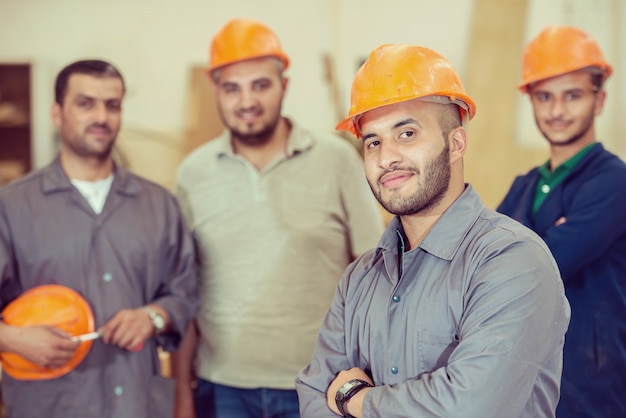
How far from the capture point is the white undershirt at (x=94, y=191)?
2.71 m

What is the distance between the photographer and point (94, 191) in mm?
2742

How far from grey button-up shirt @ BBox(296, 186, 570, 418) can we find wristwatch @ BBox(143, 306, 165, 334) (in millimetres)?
941

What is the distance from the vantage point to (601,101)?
2578mm

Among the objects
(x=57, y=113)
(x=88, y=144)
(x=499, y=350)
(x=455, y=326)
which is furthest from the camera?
(x=57, y=113)

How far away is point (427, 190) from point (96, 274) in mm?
1451

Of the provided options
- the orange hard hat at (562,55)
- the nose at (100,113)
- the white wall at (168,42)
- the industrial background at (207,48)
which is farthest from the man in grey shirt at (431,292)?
the white wall at (168,42)

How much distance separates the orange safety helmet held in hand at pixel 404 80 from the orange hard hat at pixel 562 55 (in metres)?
0.96

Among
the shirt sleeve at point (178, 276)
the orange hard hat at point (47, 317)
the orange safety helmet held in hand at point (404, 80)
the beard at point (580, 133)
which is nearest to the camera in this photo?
the orange safety helmet held in hand at point (404, 80)

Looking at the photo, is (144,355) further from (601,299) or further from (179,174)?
(601,299)

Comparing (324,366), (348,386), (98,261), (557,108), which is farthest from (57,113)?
(557,108)

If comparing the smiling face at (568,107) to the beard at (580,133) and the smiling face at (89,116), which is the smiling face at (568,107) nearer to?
the beard at (580,133)

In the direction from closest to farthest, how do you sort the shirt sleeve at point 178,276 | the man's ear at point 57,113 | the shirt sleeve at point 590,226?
the shirt sleeve at point 590,226 < the shirt sleeve at point 178,276 < the man's ear at point 57,113

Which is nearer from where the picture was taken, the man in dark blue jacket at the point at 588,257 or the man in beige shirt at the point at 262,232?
the man in dark blue jacket at the point at 588,257

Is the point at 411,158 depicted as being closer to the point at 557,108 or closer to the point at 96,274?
A: the point at 557,108
